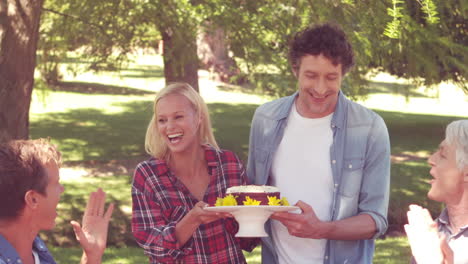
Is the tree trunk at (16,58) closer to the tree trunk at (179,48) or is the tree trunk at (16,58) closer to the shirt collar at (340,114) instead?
the tree trunk at (179,48)

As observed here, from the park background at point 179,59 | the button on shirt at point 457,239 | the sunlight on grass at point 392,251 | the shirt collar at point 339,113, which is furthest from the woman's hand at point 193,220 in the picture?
the sunlight on grass at point 392,251

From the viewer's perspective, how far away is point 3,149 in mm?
2779

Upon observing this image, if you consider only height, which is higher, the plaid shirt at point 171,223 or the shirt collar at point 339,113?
the shirt collar at point 339,113

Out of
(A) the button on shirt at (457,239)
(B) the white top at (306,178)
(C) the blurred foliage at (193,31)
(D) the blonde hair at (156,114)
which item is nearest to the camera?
(A) the button on shirt at (457,239)

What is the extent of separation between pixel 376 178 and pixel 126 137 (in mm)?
12519

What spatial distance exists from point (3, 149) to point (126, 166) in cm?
1001

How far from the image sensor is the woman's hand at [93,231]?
9.75 feet

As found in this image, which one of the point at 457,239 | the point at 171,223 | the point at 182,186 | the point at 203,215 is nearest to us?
the point at 457,239

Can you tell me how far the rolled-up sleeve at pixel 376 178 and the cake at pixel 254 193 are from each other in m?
0.45

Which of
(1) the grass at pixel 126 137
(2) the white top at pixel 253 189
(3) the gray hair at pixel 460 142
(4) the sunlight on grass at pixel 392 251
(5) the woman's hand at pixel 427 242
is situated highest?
(3) the gray hair at pixel 460 142

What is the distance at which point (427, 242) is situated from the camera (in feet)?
8.73

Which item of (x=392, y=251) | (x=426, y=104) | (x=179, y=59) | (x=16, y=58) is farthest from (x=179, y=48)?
(x=426, y=104)

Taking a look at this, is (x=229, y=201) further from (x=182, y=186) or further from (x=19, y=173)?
(x=19, y=173)

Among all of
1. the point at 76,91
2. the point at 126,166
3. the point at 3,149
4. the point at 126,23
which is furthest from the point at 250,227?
the point at 76,91
